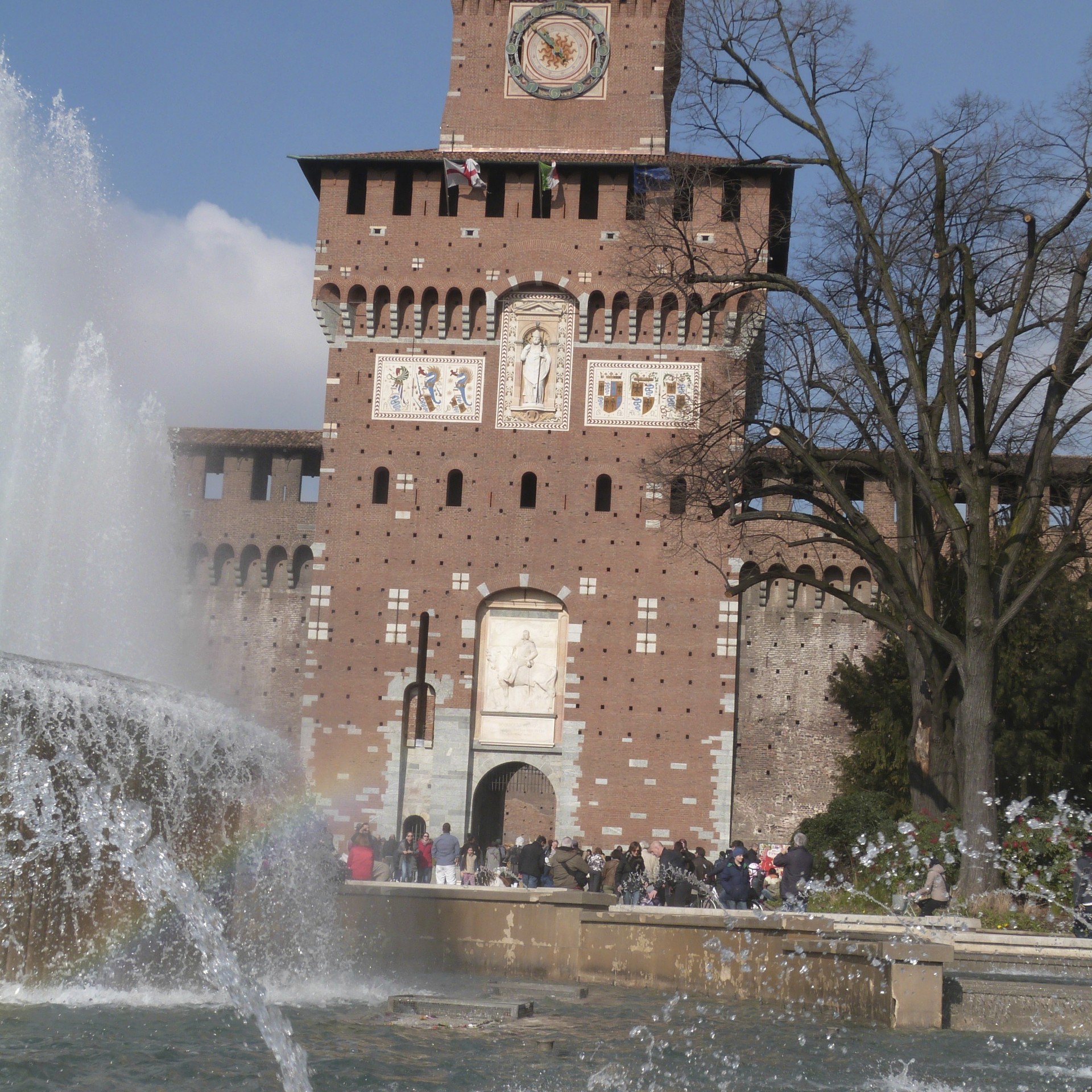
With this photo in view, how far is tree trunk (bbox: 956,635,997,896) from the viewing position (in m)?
15.6

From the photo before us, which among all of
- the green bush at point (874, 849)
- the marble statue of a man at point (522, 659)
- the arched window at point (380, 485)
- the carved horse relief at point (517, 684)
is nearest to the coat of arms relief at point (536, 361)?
the arched window at point (380, 485)

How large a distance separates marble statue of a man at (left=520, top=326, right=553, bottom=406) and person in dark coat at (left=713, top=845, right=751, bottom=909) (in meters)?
12.5

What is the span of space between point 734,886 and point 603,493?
39.6 ft

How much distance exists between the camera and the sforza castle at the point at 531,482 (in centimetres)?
2611

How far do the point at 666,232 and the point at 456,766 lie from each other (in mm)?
10994

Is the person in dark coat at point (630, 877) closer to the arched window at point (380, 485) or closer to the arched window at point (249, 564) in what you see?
the arched window at point (380, 485)

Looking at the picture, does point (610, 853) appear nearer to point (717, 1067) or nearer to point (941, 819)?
point (941, 819)

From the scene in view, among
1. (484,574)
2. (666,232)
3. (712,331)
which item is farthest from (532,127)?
(666,232)

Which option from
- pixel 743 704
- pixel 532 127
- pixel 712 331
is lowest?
pixel 743 704

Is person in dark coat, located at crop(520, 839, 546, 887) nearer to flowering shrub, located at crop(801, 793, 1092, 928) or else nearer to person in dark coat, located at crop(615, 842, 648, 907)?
person in dark coat, located at crop(615, 842, 648, 907)

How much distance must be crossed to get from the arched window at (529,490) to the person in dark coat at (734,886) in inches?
452

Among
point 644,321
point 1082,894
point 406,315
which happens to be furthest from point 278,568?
point 1082,894

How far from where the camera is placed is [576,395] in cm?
2714

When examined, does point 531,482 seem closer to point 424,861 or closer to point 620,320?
point 620,320
